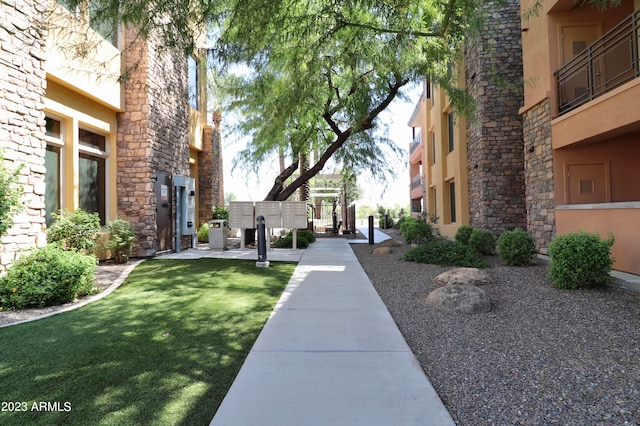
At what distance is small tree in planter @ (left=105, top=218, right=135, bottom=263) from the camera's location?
9245mm

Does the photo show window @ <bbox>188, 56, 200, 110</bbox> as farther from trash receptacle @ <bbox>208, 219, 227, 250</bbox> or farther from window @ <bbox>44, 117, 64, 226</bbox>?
window @ <bbox>44, 117, 64, 226</bbox>

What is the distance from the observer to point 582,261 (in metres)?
5.97

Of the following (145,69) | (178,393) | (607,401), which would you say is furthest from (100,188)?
(607,401)

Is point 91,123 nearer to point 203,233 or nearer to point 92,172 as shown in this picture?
point 92,172

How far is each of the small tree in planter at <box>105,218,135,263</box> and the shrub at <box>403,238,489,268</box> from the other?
692cm

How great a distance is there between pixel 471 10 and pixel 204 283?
20.3ft

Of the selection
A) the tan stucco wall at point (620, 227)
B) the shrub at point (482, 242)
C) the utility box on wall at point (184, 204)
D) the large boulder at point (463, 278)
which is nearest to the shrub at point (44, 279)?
the large boulder at point (463, 278)

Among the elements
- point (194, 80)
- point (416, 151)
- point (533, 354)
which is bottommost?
point (533, 354)

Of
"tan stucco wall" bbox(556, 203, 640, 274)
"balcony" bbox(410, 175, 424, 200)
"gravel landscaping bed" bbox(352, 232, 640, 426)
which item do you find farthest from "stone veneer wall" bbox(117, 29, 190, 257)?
"balcony" bbox(410, 175, 424, 200)

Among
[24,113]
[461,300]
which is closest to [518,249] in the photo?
[461,300]

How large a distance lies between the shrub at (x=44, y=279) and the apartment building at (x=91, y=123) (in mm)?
534

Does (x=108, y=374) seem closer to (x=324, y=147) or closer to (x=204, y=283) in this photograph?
(x=204, y=283)

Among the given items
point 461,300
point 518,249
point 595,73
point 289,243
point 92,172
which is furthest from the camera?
point 289,243

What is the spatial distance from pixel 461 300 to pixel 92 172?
364 inches
